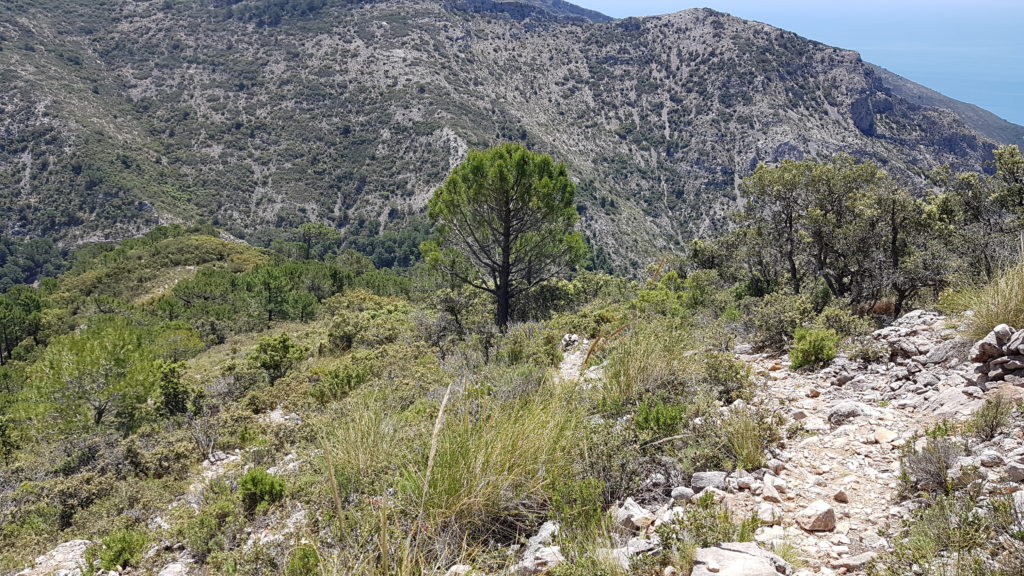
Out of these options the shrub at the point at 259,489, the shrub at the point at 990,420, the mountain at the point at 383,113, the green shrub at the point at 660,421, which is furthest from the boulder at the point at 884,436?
the mountain at the point at 383,113

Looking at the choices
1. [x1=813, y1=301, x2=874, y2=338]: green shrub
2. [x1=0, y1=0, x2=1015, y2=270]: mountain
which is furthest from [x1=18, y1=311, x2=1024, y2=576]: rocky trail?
[x1=0, y1=0, x2=1015, y2=270]: mountain

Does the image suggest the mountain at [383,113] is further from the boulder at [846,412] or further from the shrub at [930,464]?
the shrub at [930,464]

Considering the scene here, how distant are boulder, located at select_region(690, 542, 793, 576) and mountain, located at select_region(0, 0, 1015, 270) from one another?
96473 mm

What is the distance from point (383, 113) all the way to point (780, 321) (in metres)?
128

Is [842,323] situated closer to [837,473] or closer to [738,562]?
[837,473]

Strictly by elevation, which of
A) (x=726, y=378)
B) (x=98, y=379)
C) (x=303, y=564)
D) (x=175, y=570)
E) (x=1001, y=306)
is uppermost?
(x=1001, y=306)

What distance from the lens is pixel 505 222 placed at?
49.5 feet

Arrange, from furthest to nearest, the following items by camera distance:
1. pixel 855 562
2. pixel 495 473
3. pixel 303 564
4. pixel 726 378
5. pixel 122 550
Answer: pixel 726 378 < pixel 122 550 < pixel 495 473 < pixel 303 564 < pixel 855 562

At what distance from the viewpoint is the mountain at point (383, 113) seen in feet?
326

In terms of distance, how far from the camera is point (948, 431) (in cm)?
326

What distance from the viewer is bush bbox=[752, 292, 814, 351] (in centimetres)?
689

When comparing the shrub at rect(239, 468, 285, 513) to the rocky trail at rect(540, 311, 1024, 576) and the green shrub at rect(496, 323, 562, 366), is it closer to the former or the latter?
the rocky trail at rect(540, 311, 1024, 576)

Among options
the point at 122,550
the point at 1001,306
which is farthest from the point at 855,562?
the point at 122,550

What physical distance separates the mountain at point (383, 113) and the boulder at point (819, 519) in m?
95.9
